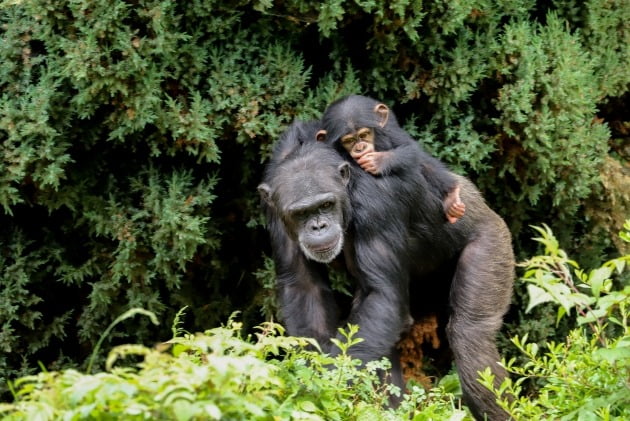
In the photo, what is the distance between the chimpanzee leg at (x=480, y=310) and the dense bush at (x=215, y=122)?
99 cm

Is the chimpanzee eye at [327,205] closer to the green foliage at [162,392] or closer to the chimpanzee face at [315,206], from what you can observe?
the chimpanzee face at [315,206]

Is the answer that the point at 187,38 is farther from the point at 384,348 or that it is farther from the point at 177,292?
the point at 384,348

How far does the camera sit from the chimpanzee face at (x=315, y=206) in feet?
19.0

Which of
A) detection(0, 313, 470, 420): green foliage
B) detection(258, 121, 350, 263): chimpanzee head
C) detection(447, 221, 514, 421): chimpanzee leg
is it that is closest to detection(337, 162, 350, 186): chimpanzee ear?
detection(258, 121, 350, 263): chimpanzee head

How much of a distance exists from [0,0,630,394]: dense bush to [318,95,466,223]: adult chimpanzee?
65cm

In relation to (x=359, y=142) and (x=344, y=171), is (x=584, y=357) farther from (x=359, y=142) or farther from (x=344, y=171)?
(x=359, y=142)

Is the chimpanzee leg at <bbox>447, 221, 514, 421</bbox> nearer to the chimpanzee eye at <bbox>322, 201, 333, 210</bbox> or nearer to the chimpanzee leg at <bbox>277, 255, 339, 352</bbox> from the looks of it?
the chimpanzee leg at <bbox>277, 255, 339, 352</bbox>

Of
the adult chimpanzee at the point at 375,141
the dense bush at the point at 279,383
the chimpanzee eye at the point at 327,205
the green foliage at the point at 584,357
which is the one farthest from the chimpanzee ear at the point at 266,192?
the green foliage at the point at 584,357

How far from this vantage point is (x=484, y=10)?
7137 mm

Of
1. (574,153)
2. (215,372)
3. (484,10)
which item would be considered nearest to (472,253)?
(574,153)

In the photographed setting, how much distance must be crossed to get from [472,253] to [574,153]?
5.05 ft

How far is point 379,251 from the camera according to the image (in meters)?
5.89

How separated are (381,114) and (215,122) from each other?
4.27 feet

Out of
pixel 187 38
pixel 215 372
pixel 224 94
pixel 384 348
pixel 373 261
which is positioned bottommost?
pixel 384 348
